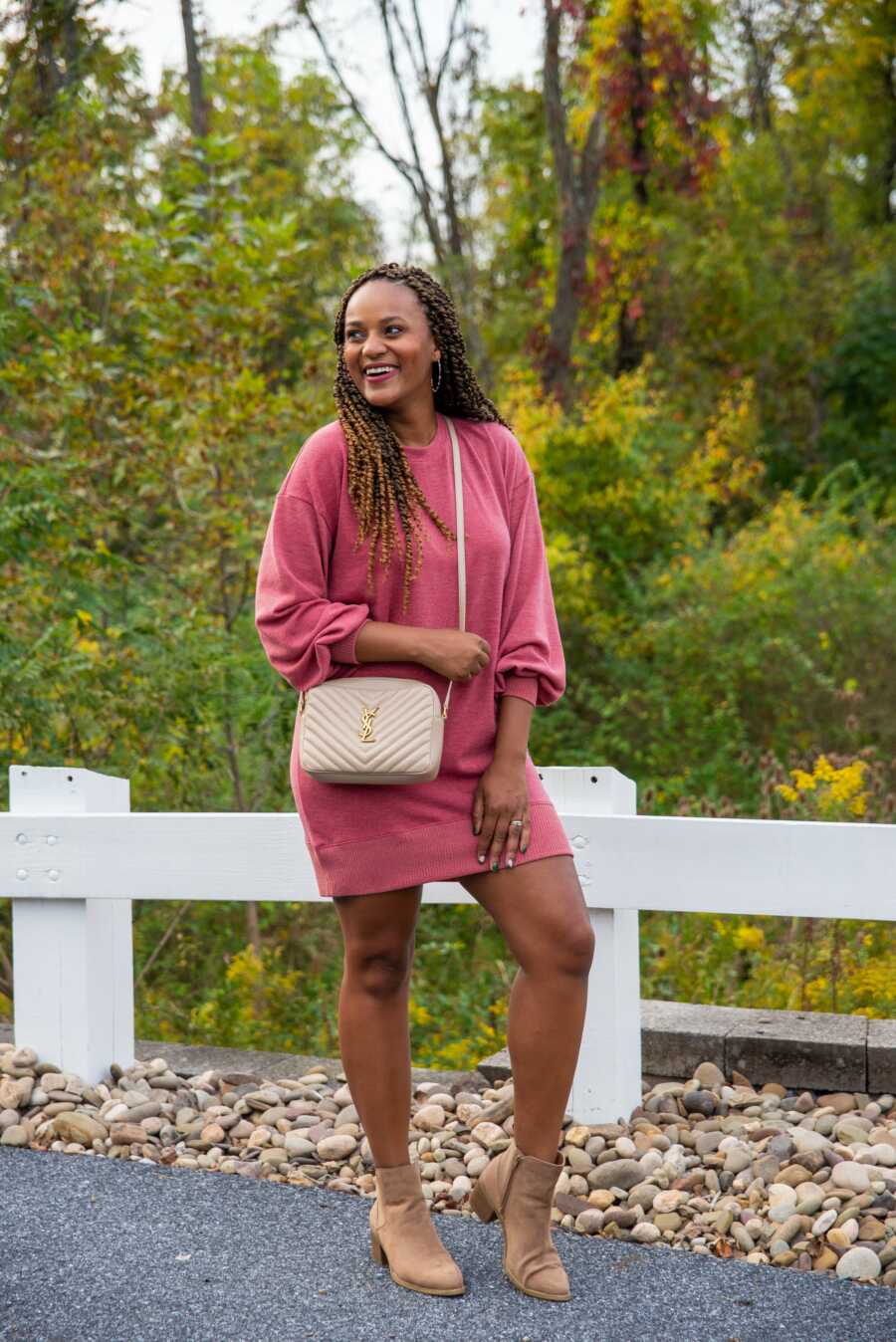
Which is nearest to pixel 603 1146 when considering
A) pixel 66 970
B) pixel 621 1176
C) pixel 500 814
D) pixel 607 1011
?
→ pixel 621 1176

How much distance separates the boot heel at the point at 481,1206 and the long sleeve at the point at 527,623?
106 centimetres

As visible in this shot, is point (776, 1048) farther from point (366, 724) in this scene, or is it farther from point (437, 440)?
point (437, 440)

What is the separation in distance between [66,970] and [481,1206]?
1.49m

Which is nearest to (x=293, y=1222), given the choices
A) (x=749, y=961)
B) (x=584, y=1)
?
(x=749, y=961)

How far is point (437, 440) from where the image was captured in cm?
308

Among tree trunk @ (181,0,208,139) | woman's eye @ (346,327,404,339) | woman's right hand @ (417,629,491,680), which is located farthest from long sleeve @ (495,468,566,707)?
tree trunk @ (181,0,208,139)

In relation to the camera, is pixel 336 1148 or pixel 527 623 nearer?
pixel 527 623

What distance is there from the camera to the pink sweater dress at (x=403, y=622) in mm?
A: 2895

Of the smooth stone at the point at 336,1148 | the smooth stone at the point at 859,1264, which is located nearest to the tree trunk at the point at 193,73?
the smooth stone at the point at 336,1148

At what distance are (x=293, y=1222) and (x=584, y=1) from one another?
41.6 ft

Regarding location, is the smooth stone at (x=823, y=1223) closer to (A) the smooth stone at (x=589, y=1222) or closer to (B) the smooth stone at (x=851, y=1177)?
(B) the smooth stone at (x=851, y=1177)

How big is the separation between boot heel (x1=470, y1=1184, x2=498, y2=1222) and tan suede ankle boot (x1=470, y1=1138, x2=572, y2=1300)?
135 mm

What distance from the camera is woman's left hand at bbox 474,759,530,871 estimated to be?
2.90 m

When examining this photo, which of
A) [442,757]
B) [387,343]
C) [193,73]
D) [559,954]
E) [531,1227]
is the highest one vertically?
[193,73]
